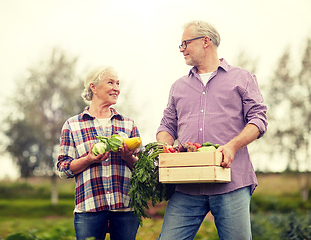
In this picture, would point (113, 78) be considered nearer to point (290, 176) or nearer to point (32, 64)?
point (32, 64)

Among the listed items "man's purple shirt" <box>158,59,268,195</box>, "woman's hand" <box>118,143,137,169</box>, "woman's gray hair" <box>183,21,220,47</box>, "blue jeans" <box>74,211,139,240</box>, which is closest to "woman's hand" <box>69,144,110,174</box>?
"woman's hand" <box>118,143,137,169</box>

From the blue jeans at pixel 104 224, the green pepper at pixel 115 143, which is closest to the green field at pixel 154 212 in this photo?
the blue jeans at pixel 104 224

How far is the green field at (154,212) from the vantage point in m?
8.09

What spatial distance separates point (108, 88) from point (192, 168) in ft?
4.47

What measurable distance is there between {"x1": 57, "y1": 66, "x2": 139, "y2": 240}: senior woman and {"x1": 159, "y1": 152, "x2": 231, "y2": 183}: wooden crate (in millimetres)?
517

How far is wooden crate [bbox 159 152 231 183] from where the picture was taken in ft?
10.1

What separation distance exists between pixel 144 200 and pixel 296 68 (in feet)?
70.6

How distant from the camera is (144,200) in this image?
3.49 meters

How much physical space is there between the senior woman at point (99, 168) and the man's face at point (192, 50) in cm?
80

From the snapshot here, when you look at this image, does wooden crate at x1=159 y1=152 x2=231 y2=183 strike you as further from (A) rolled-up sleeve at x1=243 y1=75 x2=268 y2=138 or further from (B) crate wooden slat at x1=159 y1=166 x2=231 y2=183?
(A) rolled-up sleeve at x1=243 y1=75 x2=268 y2=138

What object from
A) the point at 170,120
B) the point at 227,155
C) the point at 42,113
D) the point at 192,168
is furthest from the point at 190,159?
the point at 42,113

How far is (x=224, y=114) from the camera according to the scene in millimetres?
3545

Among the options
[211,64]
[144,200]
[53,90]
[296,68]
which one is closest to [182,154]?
[144,200]

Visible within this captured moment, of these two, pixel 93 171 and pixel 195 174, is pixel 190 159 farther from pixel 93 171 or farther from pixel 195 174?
pixel 93 171
